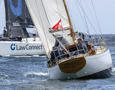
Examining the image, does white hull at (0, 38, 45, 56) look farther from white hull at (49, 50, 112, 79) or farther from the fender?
white hull at (49, 50, 112, 79)

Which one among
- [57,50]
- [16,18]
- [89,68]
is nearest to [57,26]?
[57,50]

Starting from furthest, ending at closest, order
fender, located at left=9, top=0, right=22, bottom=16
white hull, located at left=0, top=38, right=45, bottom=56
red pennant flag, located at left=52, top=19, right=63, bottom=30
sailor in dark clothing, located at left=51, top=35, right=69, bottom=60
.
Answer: fender, located at left=9, top=0, right=22, bottom=16
white hull, located at left=0, top=38, right=45, bottom=56
red pennant flag, located at left=52, top=19, right=63, bottom=30
sailor in dark clothing, located at left=51, top=35, right=69, bottom=60

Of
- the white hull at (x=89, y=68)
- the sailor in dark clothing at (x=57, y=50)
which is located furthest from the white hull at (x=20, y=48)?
the white hull at (x=89, y=68)

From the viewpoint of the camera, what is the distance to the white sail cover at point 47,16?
2270 cm

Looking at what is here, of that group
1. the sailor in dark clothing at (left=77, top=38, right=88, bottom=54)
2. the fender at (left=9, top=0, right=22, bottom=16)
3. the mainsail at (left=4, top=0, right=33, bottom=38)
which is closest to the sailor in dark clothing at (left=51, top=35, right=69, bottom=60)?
the sailor in dark clothing at (left=77, top=38, right=88, bottom=54)

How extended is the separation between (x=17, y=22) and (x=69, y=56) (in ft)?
78.9

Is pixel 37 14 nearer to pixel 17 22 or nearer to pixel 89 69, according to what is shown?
pixel 89 69

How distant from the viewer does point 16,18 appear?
44469 millimetres

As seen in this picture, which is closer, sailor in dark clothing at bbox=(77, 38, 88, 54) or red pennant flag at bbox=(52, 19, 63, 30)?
sailor in dark clothing at bbox=(77, 38, 88, 54)

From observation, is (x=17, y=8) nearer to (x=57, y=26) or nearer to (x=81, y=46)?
(x=57, y=26)

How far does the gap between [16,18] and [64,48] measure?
79.2ft

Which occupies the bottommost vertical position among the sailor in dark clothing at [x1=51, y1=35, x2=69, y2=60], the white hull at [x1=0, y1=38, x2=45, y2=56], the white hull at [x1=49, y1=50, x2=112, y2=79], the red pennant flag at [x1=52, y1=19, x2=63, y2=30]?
the white hull at [x1=0, y1=38, x2=45, y2=56]

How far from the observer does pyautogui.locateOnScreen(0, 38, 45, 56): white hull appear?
42.6m

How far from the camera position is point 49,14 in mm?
23078
